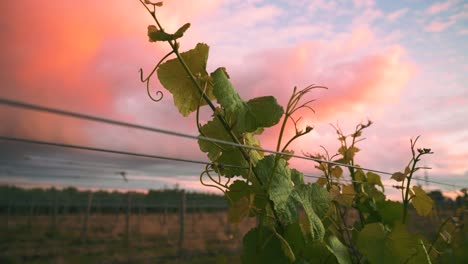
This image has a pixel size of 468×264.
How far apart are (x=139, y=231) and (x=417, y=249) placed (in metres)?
11.8

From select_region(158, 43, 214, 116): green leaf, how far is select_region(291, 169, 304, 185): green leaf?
0.24m

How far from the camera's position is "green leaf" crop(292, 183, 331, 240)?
0.78m

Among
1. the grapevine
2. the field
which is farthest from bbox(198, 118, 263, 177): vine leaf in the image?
the field

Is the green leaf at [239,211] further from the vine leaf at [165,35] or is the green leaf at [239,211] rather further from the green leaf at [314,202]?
the vine leaf at [165,35]

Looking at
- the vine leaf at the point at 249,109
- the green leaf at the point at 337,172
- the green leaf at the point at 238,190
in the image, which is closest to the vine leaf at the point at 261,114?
the vine leaf at the point at 249,109

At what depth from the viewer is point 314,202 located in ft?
2.72

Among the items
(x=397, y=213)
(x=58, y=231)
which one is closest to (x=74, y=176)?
(x=58, y=231)

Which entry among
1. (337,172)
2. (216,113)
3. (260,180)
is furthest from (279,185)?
(337,172)

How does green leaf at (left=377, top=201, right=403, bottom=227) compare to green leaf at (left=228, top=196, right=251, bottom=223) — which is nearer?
green leaf at (left=228, top=196, right=251, bottom=223)

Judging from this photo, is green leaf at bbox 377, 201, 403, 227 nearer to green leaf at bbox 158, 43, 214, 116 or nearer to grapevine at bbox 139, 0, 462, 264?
grapevine at bbox 139, 0, 462, 264

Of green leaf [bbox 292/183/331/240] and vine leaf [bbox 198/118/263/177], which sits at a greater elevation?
vine leaf [bbox 198/118/263/177]

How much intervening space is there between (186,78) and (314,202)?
14.7 inches

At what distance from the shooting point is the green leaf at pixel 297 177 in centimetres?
85

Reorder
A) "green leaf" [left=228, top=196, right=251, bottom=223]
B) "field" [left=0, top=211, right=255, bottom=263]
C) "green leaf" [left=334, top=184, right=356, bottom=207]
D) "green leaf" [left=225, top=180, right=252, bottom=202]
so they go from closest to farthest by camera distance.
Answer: "green leaf" [left=228, top=196, right=251, bottom=223] → "green leaf" [left=225, top=180, right=252, bottom=202] → "green leaf" [left=334, top=184, right=356, bottom=207] → "field" [left=0, top=211, right=255, bottom=263]
